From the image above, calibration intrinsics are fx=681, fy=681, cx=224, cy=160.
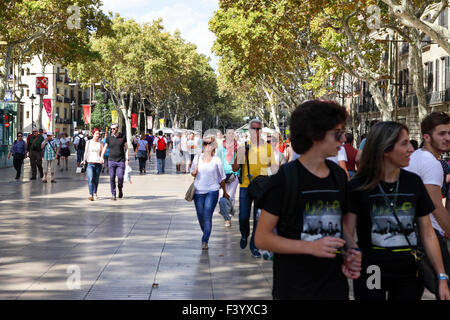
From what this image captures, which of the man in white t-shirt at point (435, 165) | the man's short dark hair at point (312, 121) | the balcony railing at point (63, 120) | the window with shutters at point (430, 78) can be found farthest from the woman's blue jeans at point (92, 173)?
the balcony railing at point (63, 120)

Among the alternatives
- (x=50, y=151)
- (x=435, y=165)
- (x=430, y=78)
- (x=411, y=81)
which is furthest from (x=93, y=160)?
(x=411, y=81)

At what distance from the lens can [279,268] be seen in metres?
3.28

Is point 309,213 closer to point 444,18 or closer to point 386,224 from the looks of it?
point 386,224

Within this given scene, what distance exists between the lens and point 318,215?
3197 mm

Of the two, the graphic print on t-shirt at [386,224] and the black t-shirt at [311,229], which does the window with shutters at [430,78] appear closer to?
the graphic print on t-shirt at [386,224]

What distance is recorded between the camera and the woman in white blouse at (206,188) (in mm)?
9078

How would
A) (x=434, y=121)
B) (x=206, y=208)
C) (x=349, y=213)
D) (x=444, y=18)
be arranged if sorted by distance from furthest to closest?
(x=444, y=18), (x=206, y=208), (x=434, y=121), (x=349, y=213)

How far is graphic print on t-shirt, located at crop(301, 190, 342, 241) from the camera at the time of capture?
3182mm

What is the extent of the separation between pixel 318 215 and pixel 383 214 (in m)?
0.54

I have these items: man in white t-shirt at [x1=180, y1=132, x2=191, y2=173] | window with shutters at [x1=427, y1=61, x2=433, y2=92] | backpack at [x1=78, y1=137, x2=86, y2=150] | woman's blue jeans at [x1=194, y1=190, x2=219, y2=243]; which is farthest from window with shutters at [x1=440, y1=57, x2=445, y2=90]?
woman's blue jeans at [x1=194, y1=190, x2=219, y2=243]

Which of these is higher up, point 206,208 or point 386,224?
point 386,224

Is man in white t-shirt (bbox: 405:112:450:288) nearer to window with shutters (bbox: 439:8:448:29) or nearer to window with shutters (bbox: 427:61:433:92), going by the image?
window with shutters (bbox: 439:8:448:29)

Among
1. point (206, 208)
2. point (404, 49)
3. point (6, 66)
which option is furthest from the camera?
point (404, 49)

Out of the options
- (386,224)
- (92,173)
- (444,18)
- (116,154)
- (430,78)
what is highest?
(444,18)
